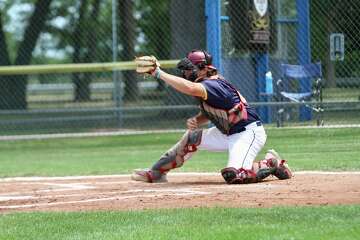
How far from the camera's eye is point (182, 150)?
937 centimetres

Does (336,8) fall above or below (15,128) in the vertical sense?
above

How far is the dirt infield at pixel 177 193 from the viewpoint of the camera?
7.59 meters

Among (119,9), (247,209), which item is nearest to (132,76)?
(119,9)

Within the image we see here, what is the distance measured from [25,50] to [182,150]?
62.3ft

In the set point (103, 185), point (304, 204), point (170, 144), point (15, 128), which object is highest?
point (304, 204)

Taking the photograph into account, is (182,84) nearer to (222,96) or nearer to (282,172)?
(222,96)

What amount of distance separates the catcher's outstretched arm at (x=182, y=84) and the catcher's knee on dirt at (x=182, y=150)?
59 cm

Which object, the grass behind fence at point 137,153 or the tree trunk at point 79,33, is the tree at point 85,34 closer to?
the tree trunk at point 79,33

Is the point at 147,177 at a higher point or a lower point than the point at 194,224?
lower

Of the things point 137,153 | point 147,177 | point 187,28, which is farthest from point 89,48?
point 147,177

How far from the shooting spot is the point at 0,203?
8.37 m

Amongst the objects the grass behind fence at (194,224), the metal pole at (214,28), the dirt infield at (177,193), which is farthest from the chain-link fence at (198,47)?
Result: the grass behind fence at (194,224)

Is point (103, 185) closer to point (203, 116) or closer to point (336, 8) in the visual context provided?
point (203, 116)

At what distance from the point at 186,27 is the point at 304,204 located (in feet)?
46.1
